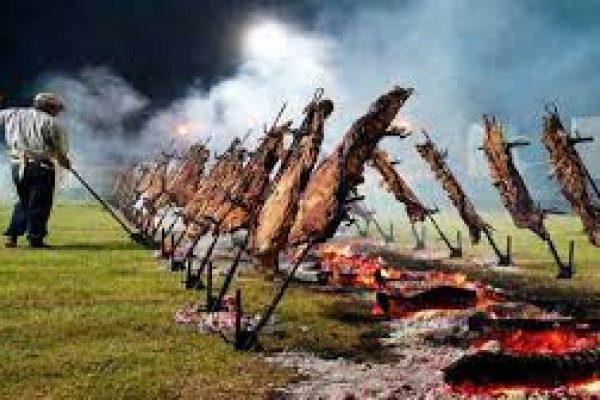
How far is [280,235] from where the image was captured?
1562 centimetres

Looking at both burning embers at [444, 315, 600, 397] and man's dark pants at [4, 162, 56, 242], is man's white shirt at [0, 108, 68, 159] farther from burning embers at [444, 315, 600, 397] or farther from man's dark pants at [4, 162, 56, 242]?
burning embers at [444, 315, 600, 397]

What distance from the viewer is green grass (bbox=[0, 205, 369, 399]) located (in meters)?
11.0

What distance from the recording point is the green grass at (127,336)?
35.9 ft

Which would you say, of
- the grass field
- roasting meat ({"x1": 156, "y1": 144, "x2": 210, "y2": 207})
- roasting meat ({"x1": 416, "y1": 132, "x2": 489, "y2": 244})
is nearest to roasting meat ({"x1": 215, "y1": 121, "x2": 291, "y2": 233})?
the grass field

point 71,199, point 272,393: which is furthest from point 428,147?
point 71,199

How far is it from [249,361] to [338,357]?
1.33m

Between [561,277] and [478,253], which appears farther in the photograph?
[478,253]

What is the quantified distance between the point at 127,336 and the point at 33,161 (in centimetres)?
1591

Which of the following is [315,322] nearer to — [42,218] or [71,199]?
[42,218]

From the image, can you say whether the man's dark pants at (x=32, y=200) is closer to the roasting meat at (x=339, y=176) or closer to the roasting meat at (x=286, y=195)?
the roasting meat at (x=286, y=195)

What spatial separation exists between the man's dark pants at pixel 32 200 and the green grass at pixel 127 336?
512 centimetres

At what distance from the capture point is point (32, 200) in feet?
92.9

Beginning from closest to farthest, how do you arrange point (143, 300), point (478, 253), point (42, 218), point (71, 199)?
point (143, 300), point (42, 218), point (478, 253), point (71, 199)

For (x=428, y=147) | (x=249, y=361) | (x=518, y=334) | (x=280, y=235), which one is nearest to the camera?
(x=249, y=361)
